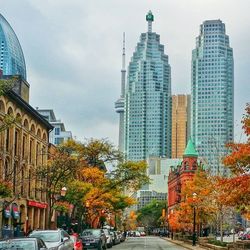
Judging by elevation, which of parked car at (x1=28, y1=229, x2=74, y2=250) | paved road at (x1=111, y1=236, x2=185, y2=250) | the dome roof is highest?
the dome roof

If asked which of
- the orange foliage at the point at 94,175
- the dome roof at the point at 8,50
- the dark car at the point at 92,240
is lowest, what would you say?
the dark car at the point at 92,240

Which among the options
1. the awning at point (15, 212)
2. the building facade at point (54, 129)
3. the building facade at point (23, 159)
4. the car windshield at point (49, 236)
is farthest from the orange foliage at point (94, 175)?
the building facade at point (54, 129)

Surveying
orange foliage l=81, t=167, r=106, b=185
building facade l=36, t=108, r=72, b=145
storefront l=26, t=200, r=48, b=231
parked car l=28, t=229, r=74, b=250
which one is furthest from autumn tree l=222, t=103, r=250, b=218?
building facade l=36, t=108, r=72, b=145

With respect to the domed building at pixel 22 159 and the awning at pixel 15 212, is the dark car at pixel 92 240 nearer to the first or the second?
the domed building at pixel 22 159

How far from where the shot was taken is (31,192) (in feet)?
212

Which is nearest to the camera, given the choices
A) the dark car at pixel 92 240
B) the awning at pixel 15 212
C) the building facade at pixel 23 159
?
the dark car at pixel 92 240

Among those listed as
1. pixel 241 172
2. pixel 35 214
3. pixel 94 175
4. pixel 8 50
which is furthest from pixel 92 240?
pixel 8 50

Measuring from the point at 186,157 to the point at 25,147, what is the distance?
88404 millimetres

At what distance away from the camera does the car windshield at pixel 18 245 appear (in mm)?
21234

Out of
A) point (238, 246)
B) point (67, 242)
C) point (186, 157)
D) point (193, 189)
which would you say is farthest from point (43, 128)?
point (186, 157)

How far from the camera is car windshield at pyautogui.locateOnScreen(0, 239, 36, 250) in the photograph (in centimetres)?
2123

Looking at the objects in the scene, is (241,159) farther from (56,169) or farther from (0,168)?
(0,168)

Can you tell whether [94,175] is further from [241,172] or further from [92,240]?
[241,172]

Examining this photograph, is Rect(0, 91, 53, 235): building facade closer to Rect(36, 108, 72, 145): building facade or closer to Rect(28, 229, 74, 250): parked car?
Rect(28, 229, 74, 250): parked car
